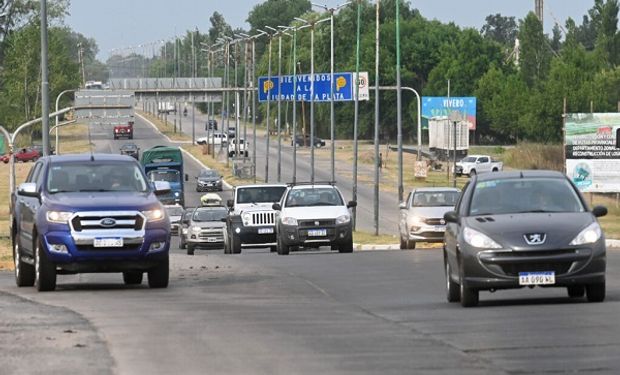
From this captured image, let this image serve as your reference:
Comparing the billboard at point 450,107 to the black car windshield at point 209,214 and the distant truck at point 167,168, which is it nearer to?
the distant truck at point 167,168

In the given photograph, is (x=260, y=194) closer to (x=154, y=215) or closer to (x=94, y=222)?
(x=154, y=215)

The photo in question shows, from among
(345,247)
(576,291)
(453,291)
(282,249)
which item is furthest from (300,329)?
(345,247)

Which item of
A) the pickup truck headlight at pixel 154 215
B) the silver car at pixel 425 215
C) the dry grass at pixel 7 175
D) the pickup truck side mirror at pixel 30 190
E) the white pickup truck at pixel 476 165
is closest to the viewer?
the pickup truck headlight at pixel 154 215

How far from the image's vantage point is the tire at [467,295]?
1911 cm

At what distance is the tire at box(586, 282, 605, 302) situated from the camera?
62.6ft

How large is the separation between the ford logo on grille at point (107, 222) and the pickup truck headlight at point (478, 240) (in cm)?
→ 562

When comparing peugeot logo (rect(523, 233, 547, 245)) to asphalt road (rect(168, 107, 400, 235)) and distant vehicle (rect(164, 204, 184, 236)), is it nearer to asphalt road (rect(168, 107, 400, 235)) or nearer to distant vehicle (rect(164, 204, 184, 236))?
distant vehicle (rect(164, 204, 184, 236))

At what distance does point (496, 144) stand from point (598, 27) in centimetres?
1712

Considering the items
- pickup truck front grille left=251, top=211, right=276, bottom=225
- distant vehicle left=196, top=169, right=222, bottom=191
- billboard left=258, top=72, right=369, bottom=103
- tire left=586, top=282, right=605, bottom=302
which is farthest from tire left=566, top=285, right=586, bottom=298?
distant vehicle left=196, top=169, right=222, bottom=191

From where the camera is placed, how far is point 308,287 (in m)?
24.0

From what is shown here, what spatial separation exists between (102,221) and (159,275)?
1.50 m

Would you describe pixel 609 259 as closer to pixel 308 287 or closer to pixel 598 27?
pixel 308 287

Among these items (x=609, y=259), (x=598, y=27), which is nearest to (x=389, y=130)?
(x=598, y=27)

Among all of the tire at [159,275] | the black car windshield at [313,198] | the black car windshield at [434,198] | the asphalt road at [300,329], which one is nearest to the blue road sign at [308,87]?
the black car windshield at [434,198]
